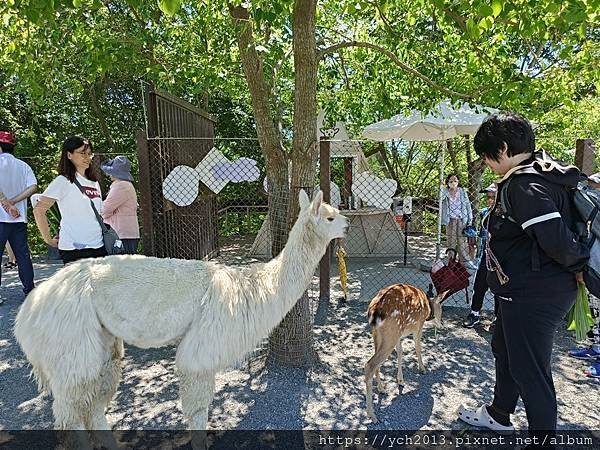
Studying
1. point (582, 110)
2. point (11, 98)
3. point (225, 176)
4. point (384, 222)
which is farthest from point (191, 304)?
point (11, 98)

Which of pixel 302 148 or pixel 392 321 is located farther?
pixel 302 148

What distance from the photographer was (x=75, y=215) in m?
3.38

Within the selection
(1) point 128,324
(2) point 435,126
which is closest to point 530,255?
(1) point 128,324

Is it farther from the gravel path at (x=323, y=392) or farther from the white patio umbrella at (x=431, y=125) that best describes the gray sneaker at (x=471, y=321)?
the white patio umbrella at (x=431, y=125)

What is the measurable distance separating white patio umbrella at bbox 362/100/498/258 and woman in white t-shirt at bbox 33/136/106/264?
15.6 ft

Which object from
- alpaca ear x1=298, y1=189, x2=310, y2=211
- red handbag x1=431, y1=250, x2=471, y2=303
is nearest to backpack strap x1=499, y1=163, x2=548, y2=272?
alpaca ear x1=298, y1=189, x2=310, y2=211

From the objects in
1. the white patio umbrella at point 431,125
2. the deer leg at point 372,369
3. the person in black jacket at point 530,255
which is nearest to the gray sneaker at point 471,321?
the deer leg at point 372,369

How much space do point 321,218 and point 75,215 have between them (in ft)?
6.31

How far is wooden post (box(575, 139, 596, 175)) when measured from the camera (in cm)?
470

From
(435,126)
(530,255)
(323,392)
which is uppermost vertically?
(435,126)

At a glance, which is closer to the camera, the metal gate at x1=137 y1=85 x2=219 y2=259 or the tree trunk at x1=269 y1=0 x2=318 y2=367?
the tree trunk at x1=269 y1=0 x2=318 y2=367

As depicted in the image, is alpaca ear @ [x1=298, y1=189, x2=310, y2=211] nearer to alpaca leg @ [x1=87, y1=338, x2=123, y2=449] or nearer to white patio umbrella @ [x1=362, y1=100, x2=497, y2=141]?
alpaca leg @ [x1=87, y1=338, x2=123, y2=449]

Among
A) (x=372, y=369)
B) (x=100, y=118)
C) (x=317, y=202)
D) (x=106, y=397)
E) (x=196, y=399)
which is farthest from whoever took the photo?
(x=100, y=118)

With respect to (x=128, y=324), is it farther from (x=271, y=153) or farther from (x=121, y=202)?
(x=121, y=202)
